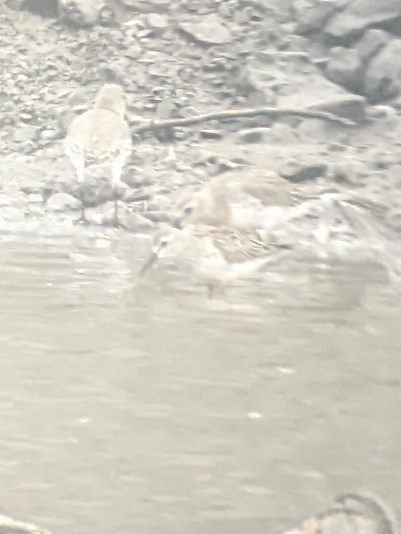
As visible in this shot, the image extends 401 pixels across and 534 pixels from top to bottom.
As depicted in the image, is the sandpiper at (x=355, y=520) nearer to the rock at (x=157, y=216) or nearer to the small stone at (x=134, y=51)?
the rock at (x=157, y=216)

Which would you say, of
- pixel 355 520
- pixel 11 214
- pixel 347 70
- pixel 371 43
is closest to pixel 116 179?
pixel 11 214

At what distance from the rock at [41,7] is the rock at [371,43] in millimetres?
4045

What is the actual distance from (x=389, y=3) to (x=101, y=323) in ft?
28.4

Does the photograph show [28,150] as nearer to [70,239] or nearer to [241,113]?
[241,113]

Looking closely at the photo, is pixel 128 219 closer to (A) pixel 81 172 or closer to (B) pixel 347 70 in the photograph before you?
(A) pixel 81 172

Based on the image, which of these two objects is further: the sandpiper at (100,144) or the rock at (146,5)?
the rock at (146,5)

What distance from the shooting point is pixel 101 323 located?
659 cm

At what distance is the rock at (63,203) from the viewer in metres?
11.6

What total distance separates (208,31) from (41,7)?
7.90 ft

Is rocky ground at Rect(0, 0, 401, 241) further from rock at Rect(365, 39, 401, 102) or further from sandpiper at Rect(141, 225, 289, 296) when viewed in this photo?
sandpiper at Rect(141, 225, 289, 296)

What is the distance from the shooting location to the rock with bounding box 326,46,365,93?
13883 millimetres

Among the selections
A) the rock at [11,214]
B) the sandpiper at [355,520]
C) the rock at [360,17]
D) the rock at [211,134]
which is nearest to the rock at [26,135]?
the rock at [211,134]

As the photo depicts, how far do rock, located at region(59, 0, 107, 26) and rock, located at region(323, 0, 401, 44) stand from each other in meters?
2.81

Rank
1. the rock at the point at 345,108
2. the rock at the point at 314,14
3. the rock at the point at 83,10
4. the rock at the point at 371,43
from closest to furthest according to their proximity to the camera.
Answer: the rock at the point at 345,108 → the rock at the point at 371,43 → the rock at the point at 314,14 → the rock at the point at 83,10
